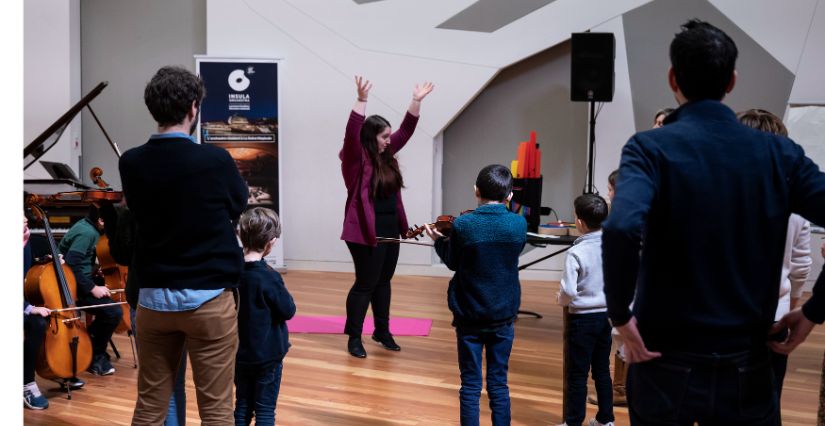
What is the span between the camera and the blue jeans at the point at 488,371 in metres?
3.00

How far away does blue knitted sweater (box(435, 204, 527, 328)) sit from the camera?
116 inches

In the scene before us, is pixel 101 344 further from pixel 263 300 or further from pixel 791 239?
pixel 791 239

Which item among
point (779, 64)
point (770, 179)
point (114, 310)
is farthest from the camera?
point (779, 64)

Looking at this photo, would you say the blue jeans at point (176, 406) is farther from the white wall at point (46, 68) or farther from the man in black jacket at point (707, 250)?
the white wall at point (46, 68)

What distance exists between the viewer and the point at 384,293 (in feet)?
15.8

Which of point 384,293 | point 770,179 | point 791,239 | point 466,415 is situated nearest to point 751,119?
point 791,239

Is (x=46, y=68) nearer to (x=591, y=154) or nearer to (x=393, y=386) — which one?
(x=591, y=154)

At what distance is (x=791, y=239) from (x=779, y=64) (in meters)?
5.16

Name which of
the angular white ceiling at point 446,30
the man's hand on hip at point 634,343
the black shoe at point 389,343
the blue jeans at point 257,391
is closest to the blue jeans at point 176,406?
the blue jeans at point 257,391

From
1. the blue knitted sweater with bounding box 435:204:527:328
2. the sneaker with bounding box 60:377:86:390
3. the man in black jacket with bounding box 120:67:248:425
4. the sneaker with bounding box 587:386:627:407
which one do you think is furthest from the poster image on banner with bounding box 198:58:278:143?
the man in black jacket with bounding box 120:67:248:425

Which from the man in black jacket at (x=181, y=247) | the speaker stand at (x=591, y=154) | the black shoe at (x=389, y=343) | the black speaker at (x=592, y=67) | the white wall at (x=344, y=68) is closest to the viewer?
the man in black jacket at (x=181, y=247)

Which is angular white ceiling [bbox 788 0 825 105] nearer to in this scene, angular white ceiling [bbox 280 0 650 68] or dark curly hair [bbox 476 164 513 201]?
angular white ceiling [bbox 280 0 650 68]

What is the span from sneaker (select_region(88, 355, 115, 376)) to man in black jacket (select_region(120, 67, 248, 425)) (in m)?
2.06

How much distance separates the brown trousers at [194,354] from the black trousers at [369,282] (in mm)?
2220
